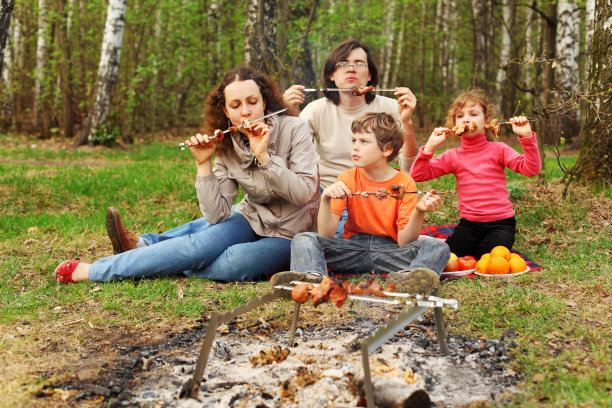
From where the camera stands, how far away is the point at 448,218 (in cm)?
617

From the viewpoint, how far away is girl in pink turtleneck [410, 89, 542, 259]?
4.78 m

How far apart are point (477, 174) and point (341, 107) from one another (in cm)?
127

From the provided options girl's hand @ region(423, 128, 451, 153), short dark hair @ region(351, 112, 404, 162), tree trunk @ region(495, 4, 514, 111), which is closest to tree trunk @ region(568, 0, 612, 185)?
girl's hand @ region(423, 128, 451, 153)

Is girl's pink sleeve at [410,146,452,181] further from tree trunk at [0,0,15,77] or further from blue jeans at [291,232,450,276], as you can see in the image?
tree trunk at [0,0,15,77]

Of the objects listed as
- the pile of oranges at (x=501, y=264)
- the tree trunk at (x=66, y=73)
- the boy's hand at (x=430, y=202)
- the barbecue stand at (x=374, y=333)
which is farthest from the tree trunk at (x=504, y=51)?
the barbecue stand at (x=374, y=333)

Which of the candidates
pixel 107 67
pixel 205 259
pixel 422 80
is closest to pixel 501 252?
pixel 205 259

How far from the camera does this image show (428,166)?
4.82 m

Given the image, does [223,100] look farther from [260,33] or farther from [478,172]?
[260,33]

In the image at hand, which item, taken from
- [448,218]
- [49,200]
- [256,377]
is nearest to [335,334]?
[256,377]

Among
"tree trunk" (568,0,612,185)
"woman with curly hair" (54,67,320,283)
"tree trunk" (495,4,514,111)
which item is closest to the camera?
"woman with curly hair" (54,67,320,283)

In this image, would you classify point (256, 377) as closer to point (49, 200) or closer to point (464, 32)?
point (49, 200)

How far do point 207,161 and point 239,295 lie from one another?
3.26 feet

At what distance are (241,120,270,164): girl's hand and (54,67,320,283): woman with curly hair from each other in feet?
0.69

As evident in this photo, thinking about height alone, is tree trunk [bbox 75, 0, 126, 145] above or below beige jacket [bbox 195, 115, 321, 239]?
above
